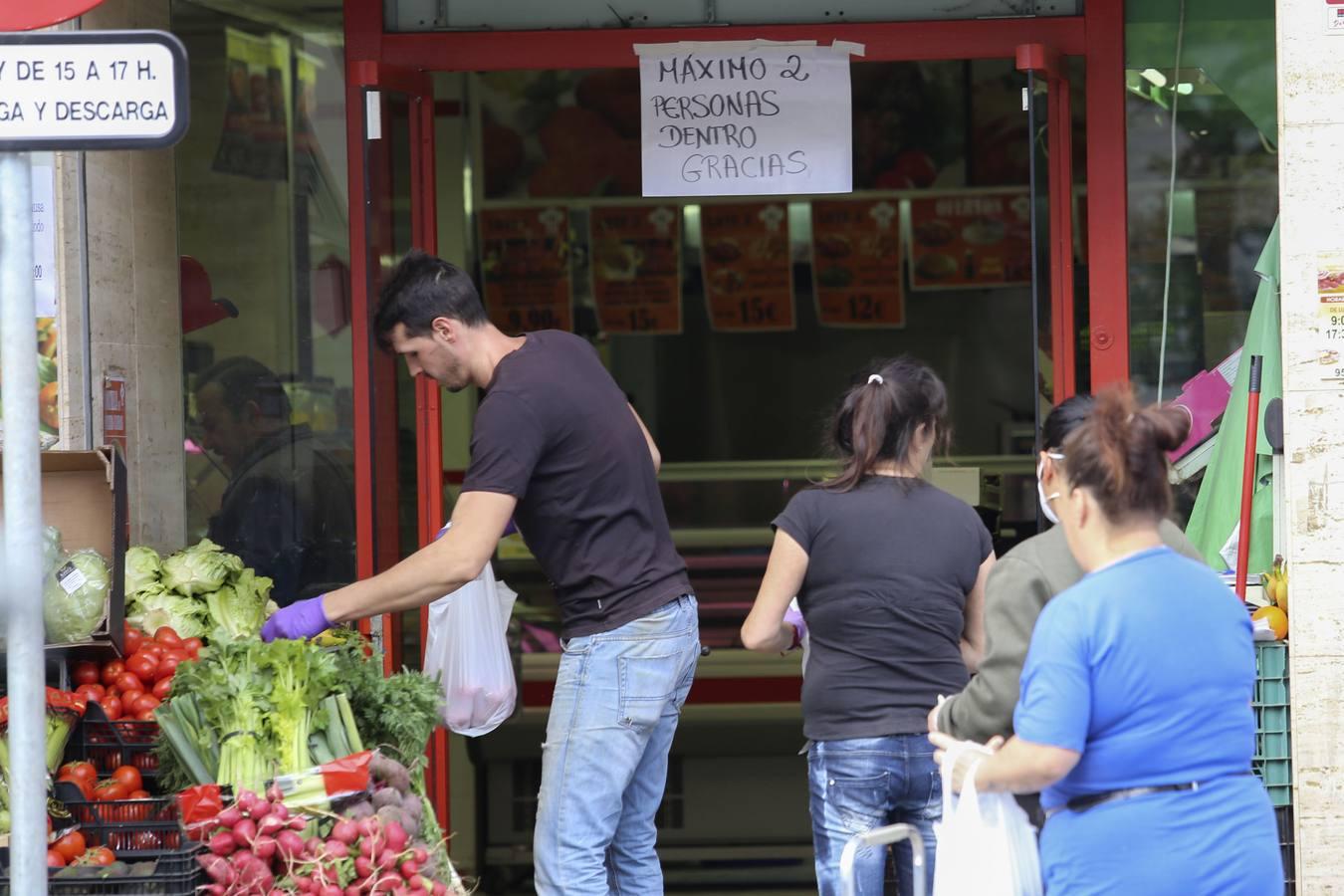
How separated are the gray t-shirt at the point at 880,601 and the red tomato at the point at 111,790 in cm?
161

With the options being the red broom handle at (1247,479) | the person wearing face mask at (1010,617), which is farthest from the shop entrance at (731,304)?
the person wearing face mask at (1010,617)

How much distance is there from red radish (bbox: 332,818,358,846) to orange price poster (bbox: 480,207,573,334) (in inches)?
187

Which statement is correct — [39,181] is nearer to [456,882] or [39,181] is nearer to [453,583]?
[453,583]

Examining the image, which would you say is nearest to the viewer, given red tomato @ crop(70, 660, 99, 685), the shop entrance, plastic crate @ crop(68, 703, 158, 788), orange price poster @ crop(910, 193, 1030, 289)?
plastic crate @ crop(68, 703, 158, 788)

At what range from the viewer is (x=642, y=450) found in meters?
4.07

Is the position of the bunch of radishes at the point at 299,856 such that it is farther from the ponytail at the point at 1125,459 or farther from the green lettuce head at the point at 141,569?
the ponytail at the point at 1125,459

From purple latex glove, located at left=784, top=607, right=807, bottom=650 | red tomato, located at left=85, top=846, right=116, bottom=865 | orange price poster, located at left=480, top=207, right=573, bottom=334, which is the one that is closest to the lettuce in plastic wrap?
red tomato, located at left=85, top=846, right=116, bottom=865

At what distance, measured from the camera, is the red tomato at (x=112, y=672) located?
4512mm

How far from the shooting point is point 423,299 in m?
3.99

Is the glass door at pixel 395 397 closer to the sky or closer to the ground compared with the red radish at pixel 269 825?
closer to the sky

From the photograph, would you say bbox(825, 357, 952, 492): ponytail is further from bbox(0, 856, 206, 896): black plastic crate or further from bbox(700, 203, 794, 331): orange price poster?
bbox(700, 203, 794, 331): orange price poster

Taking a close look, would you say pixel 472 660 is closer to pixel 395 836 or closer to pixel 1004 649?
pixel 395 836

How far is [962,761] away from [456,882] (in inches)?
56.7

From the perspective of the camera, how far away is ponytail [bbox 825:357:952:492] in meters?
3.71
